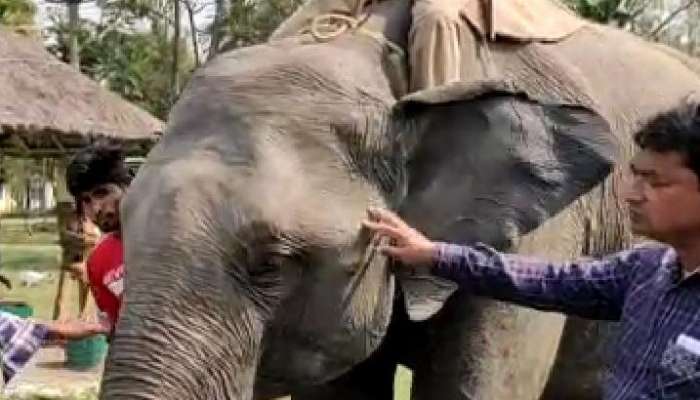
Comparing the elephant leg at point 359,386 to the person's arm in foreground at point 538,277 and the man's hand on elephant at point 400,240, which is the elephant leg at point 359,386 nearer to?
the man's hand on elephant at point 400,240

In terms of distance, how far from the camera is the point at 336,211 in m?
3.68

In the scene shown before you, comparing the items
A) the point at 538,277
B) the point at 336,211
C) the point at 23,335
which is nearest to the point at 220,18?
the point at 23,335

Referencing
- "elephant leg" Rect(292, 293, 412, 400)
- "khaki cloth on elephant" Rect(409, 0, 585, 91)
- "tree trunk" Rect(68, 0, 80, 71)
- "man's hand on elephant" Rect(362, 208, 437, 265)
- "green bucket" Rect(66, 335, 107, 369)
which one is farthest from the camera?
"tree trunk" Rect(68, 0, 80, 71)

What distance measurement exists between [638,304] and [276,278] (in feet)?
3.61

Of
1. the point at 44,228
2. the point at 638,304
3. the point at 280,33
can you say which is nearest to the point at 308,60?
the point at 280,33

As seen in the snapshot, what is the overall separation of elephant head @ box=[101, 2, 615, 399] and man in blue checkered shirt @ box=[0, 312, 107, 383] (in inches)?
55.2

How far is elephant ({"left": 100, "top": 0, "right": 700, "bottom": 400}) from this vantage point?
3.43 meters

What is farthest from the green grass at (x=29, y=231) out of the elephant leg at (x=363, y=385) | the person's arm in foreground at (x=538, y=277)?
the person's arm in foreground at (x=538, y=277)

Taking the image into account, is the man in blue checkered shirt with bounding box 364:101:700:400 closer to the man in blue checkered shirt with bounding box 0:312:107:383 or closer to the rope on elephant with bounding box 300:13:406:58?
the rope on elephant with bounding box 300:13:406:58

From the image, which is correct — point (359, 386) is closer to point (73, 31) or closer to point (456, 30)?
point (456, 30)

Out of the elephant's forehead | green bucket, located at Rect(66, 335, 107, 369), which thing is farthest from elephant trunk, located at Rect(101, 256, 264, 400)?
green bucket, located at Rect(66, 335, 107, 369)

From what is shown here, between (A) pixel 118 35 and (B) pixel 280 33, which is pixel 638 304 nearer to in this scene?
(B) pixel 280 33

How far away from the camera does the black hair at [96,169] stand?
4.82 meters

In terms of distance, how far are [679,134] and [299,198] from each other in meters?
1.21
